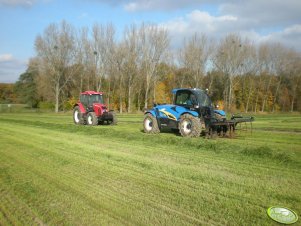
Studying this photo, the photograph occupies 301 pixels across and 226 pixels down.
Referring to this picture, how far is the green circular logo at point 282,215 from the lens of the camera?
4.32 m

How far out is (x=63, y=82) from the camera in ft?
177

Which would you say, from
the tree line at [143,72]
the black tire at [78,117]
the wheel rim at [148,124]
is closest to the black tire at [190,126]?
the wheel rim at [148,124]

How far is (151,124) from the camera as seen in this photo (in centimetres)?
1525

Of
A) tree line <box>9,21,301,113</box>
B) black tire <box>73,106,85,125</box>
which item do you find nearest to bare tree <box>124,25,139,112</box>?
tree line <box>9,21,301,113</box>

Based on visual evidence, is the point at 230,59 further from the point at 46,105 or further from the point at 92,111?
the point at 92,111

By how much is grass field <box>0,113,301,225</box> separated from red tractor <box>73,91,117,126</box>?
376 inches

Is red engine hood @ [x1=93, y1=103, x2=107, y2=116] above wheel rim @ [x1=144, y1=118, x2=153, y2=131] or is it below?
above

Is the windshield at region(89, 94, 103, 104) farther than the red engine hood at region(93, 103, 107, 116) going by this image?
Yes

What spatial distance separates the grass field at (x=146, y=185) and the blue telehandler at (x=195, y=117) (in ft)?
8.21

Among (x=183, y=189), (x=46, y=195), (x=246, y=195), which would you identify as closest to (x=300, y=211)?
(x=246, y=195)

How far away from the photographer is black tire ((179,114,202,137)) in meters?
12.6

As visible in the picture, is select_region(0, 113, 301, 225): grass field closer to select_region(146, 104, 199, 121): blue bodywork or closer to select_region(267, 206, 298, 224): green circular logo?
select_region(267, 206, 298, 224): green circular logo

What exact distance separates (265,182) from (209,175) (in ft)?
3.53

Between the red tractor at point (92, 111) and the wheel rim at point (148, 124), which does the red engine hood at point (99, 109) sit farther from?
the wheel rim at point (148, 124)
